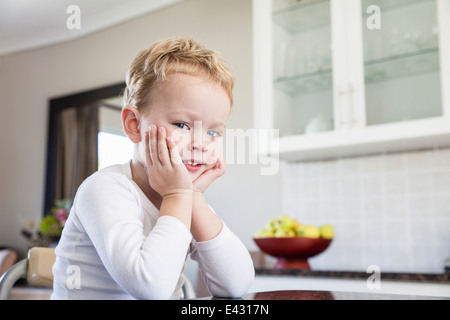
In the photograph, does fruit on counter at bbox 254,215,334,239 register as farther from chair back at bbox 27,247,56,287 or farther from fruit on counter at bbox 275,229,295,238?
chair back at bbox 27,247,56,287

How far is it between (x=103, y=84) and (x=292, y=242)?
193cm

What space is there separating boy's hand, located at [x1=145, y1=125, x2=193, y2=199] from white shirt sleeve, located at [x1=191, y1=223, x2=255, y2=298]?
109 millimetres

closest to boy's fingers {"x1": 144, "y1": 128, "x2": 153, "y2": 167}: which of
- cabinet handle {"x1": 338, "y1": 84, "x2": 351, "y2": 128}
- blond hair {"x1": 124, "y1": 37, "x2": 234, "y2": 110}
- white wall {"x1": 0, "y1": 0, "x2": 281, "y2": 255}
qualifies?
blond hair {"x1": 124, "y1": 37, "x2": 234, "y2": 110}

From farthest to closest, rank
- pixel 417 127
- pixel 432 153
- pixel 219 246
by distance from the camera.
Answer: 1. pixel 432 153
2. pixel 417 127
3. pixel 219 246

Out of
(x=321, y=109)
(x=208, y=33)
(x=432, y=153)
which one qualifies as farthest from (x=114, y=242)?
(x=208, y=33)

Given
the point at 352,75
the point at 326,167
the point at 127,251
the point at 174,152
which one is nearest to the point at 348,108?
the point at 352,75

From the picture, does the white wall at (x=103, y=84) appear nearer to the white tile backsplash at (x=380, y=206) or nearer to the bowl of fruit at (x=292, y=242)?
the white tile backsplash at (x=380, y=206)

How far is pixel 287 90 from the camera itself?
2297 millimetres

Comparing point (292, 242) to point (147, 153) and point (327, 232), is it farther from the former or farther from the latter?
point (147, 153)

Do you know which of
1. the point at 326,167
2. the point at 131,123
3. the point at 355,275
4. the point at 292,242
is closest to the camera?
the point at 131,123

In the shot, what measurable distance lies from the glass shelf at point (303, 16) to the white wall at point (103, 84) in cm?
39

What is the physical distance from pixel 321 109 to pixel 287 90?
0.68 feet

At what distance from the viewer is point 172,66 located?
748 millimetres
